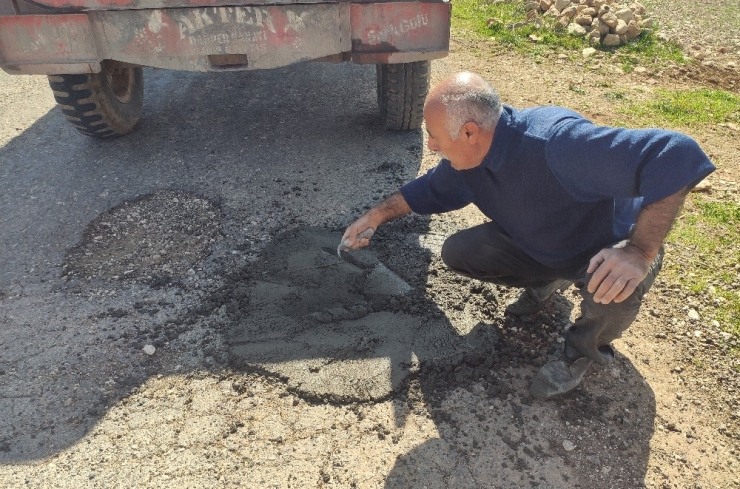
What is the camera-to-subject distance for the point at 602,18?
626 centimetres

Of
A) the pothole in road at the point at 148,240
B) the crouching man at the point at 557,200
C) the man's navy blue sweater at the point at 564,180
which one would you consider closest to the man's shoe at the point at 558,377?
the crouching man at the point at 557,200

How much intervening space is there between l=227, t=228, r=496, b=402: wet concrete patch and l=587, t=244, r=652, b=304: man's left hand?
0.79 m

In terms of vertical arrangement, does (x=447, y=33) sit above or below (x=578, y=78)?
above

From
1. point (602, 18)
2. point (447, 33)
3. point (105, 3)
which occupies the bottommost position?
point (602, 18)

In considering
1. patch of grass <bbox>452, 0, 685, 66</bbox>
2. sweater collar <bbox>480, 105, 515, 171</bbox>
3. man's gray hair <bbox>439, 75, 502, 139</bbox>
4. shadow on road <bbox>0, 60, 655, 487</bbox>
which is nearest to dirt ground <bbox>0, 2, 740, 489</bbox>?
shadow on road <bbox>0, 60, 655, 487</bbox>

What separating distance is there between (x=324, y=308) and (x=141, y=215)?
1548mm

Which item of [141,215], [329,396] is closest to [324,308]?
[329,396]

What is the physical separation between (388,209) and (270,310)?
0.79m

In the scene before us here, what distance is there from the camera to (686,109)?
16.0ft

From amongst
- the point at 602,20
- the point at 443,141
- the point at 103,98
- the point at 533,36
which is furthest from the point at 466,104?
the point at 602,20

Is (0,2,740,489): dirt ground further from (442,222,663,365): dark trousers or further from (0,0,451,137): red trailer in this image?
(0,0,451,137): red trailer

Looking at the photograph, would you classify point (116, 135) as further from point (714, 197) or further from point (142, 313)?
point (714, 197)

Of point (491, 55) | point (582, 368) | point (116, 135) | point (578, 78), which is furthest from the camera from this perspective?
point (491, 55)

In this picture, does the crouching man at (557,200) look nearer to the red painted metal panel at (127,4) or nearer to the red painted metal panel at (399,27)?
the red painted metal panel at (399,27)
